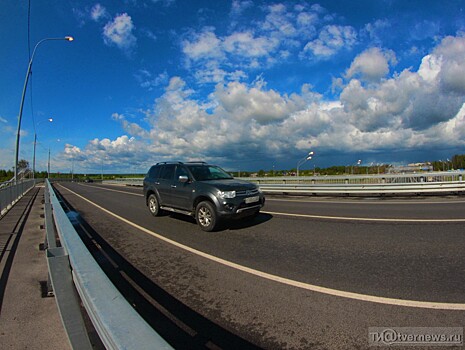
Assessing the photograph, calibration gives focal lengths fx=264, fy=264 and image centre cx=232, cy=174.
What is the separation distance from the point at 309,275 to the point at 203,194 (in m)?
3.99

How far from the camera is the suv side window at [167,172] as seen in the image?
30.5ft

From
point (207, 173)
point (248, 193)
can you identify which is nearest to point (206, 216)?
point (248, 193)

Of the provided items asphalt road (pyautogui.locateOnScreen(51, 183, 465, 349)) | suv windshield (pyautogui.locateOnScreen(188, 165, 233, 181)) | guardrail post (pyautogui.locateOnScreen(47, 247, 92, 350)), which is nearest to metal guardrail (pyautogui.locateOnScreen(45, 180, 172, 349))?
guardrail post (pyautogui.locateOnScreen(47, 247, 92, 350))

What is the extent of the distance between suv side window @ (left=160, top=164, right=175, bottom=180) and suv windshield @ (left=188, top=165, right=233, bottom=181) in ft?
3.18

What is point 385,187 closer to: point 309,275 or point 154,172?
point 154,172

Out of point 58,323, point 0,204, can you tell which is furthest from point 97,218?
point 58,323

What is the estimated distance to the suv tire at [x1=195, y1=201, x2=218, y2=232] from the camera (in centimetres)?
720

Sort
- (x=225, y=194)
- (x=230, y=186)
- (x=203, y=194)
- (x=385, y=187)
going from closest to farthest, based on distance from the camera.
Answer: (x=225, y=194), (x=230, y=186), (x=203, y=194), (x=385, y=187)

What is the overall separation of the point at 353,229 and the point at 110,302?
6.64 m

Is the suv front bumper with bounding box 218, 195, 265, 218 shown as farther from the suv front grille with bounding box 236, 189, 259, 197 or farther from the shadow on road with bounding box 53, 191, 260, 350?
the shadow on road with bounding box 53, 191, 260, 350

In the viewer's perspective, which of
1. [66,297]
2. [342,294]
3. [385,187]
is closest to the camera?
[66,297]

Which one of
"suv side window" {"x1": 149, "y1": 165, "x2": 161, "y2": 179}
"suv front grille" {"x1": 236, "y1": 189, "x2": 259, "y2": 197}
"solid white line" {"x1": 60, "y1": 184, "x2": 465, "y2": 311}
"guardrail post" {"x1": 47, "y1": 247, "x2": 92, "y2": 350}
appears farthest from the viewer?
"suv side window" {"x1": 149, "y1": 165, "x2": 161, "y2": 179}

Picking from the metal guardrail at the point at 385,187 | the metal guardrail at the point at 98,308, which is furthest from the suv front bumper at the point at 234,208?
the metal guardrail at the point at 385,187

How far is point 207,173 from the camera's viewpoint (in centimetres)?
864
